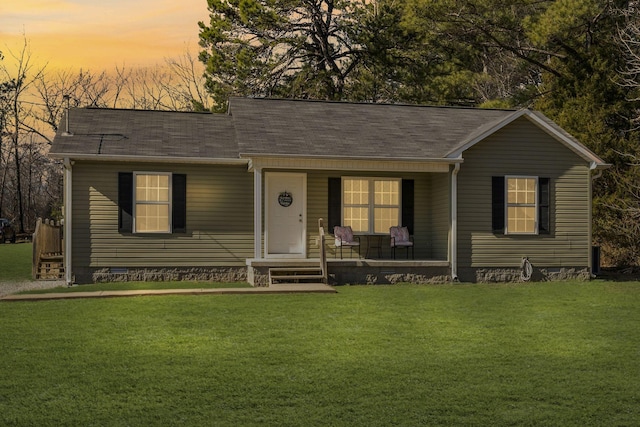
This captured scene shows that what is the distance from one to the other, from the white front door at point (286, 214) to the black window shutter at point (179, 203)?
1939 mm

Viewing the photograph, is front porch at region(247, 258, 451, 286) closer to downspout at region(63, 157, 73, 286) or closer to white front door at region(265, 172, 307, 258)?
white front door at region(265, 172, 307, 258)

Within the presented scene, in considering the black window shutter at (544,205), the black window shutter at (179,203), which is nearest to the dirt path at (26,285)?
the black window shutter at (179,203)

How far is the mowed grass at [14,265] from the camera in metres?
19.3

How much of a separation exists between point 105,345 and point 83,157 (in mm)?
8079

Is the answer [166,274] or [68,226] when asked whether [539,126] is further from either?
[68,226]

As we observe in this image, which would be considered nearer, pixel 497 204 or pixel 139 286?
pixel 139 286

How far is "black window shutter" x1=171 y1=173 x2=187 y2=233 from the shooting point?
17094mm

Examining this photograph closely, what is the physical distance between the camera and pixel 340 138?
1833cm

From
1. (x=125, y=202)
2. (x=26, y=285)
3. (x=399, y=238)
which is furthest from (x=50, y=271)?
(x=399, y=238)

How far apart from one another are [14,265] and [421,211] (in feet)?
41.4

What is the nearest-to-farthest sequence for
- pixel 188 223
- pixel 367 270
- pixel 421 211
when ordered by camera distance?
pixel 367 270 < pixel 188 223 < pixel 421 211

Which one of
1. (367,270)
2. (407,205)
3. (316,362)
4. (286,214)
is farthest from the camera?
(407,205)

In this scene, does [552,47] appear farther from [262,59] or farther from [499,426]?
[499,426]

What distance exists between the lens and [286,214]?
1800 centimetres
